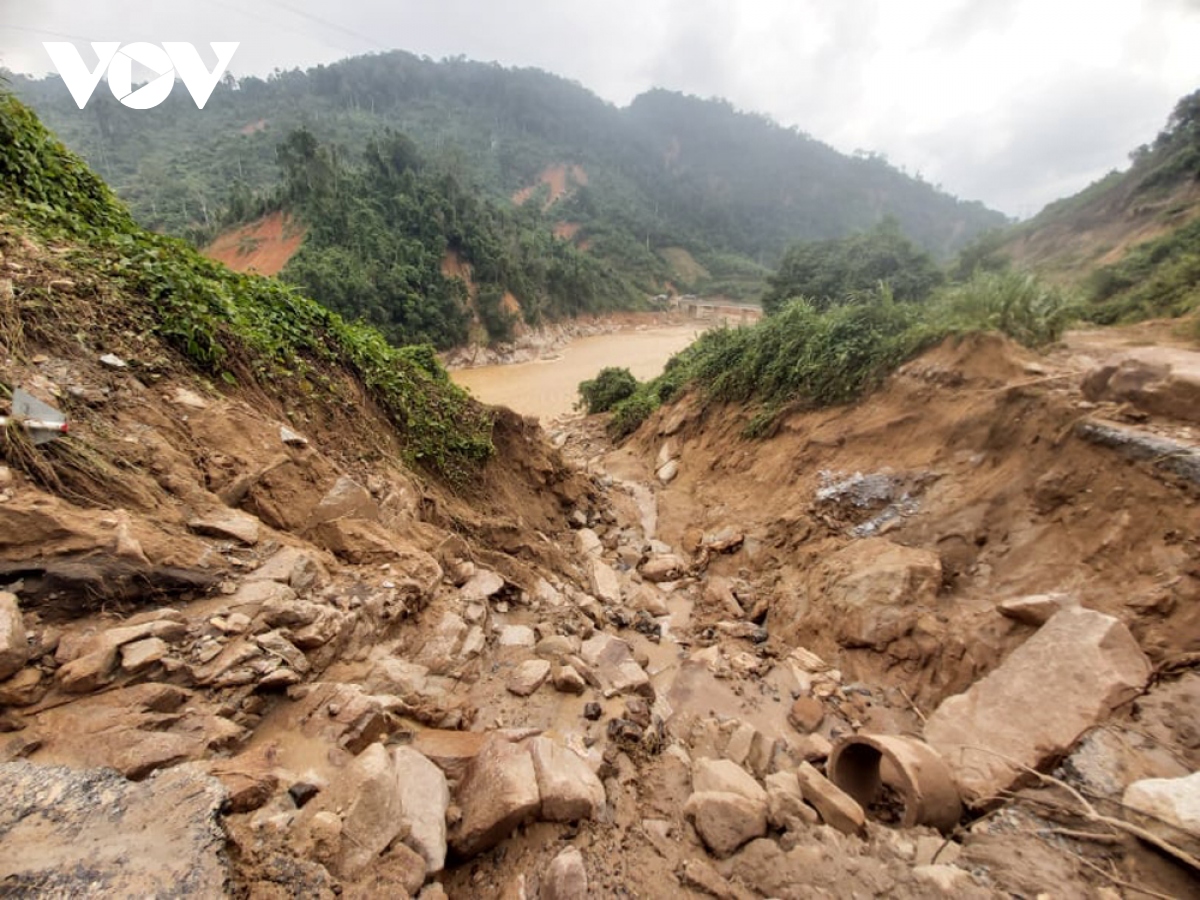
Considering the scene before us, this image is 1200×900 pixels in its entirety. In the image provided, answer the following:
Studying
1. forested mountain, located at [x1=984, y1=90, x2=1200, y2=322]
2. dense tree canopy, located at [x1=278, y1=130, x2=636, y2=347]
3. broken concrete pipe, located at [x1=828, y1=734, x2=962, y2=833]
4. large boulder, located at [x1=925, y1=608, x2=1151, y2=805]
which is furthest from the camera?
dense tree canopy, located at [x1=278, y1=130, x2=636, y2=347]

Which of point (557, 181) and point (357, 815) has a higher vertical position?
point (557, 181)

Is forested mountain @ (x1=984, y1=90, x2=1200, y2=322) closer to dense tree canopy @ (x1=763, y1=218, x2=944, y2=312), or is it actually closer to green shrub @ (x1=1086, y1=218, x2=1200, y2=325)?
green shrub @ (x1=1086, y1=218, x2=1200, y2=325)

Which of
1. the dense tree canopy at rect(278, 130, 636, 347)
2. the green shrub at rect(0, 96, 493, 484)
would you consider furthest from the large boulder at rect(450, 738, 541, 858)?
the dense tree canopy at rect(278, 130, 636, 347)

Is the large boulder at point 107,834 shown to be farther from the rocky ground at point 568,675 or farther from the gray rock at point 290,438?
the gray rock at point 290,438

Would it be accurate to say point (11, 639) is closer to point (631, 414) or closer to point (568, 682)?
point (568, 682)

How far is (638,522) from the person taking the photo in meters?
8.09

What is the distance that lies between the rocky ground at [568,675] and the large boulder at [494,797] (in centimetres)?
1

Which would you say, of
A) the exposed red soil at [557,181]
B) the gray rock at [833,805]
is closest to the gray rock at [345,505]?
the gray rock at [833,805]

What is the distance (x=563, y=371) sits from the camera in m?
28.7

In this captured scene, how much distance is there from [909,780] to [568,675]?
2017 mm

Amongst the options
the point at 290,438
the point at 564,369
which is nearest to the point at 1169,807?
the point at 290,438

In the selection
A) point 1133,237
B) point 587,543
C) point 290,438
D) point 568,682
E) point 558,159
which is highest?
point 558,159

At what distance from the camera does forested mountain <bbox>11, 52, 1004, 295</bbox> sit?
55344 mm

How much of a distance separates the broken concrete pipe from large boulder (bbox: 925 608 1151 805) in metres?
0.21
